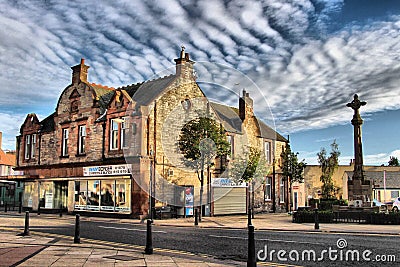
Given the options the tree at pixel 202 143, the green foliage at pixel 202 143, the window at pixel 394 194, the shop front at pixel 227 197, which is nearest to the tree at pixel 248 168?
the shop front at pixel 227 197

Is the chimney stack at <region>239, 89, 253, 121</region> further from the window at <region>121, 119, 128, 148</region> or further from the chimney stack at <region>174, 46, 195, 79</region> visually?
the window at <region>121, 119, 128, 148</region>

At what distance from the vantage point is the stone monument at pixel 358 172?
2611 centimetres

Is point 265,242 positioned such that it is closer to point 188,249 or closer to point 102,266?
point 188,249

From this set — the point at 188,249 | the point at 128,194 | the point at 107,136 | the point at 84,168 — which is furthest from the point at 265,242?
the point at 84,168

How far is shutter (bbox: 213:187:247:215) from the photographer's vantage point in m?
33.5

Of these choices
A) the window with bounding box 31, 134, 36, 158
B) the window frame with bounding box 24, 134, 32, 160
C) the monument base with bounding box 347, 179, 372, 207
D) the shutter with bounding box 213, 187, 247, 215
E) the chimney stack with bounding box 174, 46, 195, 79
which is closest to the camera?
the monument base with bounding box 347, 179, 372, 207

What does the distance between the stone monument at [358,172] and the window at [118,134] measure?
15396mm

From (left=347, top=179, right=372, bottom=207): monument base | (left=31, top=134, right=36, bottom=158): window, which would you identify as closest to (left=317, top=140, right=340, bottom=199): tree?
(left=347, top=179, right=372, bottom=207): monument base

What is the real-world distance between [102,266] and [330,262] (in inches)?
208

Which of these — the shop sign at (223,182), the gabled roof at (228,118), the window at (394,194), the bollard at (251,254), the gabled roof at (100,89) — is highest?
the gabled roof at (100,89)

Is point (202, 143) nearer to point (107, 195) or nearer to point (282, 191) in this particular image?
point (107, 195)

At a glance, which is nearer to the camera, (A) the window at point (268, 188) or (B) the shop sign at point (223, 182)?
(B) the shop sign at point (223, 182)

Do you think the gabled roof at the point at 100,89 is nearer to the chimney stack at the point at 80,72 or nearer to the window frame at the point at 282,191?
the chimney stack at the point at 80,72

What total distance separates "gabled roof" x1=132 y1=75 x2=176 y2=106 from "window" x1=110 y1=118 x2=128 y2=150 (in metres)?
1.91
